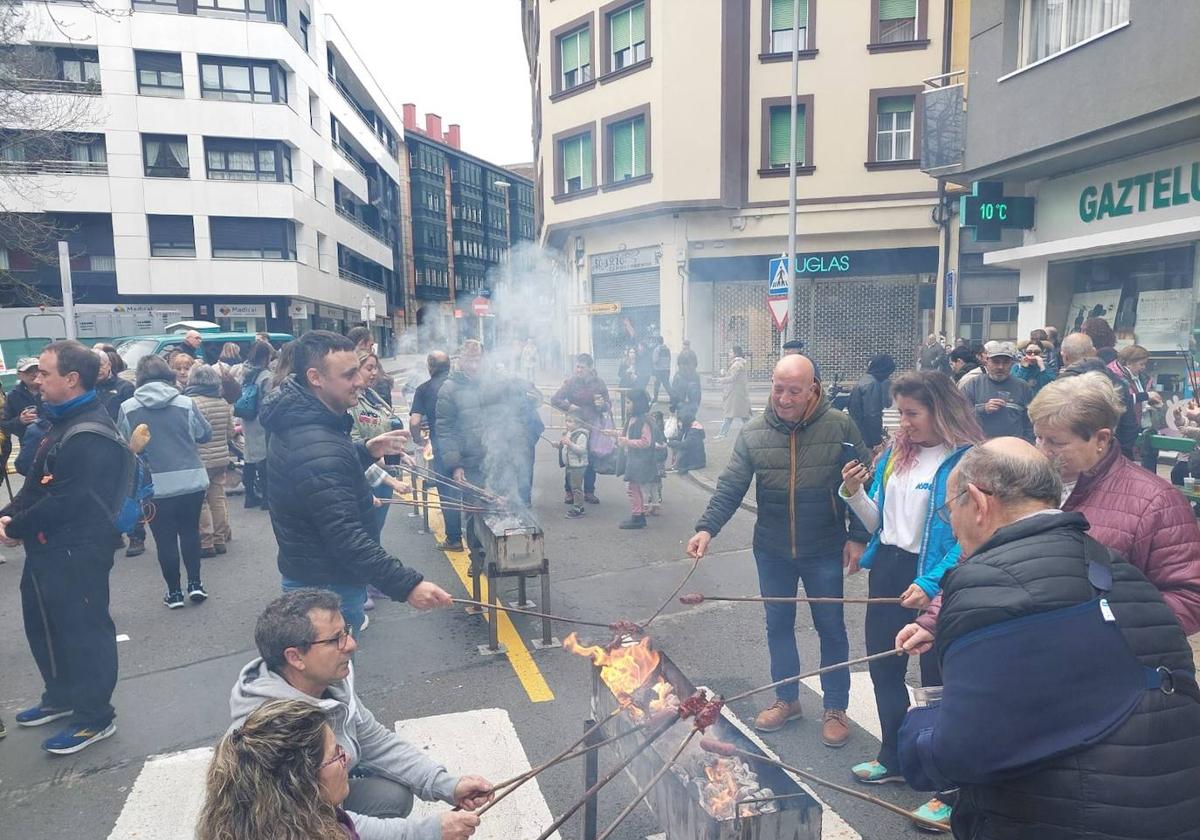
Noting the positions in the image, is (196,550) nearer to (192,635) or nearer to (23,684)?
(192,635)

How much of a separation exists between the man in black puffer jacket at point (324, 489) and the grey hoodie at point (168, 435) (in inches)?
129

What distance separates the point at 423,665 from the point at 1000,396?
5.50 metres

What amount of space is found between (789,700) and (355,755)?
8.75 feet

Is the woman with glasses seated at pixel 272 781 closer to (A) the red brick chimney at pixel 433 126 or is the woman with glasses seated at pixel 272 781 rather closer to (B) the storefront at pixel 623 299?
(B) the storefront at pixel 623 299

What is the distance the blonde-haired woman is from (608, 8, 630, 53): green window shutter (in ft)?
76.7

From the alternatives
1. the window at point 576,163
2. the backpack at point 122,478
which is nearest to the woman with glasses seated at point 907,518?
the backpack at point 122,478

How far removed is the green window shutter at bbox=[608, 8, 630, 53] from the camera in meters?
23.3

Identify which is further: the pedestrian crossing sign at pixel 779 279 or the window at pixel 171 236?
the window at pixel 171 236

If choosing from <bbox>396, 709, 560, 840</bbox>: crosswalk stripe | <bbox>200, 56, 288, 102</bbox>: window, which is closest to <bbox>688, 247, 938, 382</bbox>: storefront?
<bbox>396, 709, 560, 840</bbox>: crosswalk stripe

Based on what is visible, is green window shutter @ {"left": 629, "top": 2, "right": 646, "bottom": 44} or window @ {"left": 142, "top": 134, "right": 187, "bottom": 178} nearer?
green window shutter @ {"left": 629, "top": 2, "right": 646, "bottom": 44}

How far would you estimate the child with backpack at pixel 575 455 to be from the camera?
9.77 meters

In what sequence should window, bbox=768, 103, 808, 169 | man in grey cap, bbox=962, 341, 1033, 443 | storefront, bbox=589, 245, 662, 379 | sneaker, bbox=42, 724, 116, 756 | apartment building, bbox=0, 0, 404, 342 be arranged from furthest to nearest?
apartment building, bbox=0, 0, 404, 342
storefront, bbox=589, 245, 662, 379
window, bbox=768, 103, 808, 169
man in grey cap, bbox=962, 341, 1033, 443
sneaker, bbox=42, 724, 116, 756

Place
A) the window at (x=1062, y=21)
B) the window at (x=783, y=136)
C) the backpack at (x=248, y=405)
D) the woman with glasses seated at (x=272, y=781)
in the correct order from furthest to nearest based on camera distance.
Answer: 1. the window at (x=783, y=136)
2. the window at (x=1062, y=21)
3. the backpack at (x=248, y=405)
4. the woman with glasses seated at (x=272, y=781)

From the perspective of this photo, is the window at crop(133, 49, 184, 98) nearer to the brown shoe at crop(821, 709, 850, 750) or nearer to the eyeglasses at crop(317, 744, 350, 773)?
the brown shoe at crop(821, 709, 850, 750)
